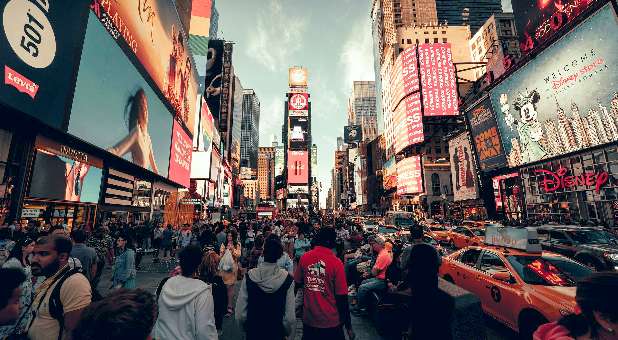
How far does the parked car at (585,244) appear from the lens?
9539 millimetres

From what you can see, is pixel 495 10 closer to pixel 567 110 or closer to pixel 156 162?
pixel 567 110

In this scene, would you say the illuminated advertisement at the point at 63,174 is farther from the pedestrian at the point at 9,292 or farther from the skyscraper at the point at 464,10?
the skyscraper at the point at 464,10

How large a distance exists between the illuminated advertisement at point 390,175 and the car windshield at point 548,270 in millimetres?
76866

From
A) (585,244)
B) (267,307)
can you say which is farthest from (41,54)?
(585,244)

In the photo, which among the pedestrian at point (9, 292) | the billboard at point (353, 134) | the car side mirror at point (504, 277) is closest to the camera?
the pedestrian at point (9, 292)

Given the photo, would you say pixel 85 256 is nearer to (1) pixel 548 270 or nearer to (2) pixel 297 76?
(1) pixel 548 270

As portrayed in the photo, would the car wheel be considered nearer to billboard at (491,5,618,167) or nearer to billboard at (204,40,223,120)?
billboard at (491,5,618,167)

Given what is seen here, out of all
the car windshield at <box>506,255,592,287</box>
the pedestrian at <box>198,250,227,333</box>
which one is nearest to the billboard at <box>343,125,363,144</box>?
the car windshield at <box>506,255,592,287</box>

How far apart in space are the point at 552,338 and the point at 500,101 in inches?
1158

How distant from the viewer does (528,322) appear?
5.09 metres

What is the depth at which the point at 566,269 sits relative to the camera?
5.83m

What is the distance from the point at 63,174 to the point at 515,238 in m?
20.4

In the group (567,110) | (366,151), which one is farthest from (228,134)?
(567,110)

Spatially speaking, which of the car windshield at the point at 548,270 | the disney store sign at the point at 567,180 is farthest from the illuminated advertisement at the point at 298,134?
the car windshield at the point at 548,270
